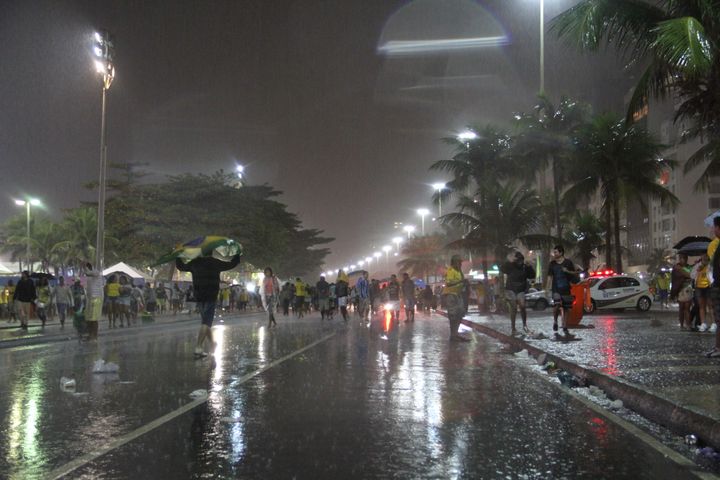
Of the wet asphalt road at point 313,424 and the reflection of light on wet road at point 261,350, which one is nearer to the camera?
the wet asphalt road at point 313,424

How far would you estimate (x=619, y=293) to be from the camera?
94.9 feet

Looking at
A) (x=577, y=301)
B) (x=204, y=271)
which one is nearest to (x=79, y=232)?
(x=204, y=271)

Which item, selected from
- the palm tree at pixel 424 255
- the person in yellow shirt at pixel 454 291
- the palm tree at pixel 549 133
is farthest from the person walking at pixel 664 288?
the palm tree at pixel 424 255

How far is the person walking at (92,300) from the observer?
16.7 meters

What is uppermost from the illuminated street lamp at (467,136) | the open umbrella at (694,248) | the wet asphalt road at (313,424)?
the illuminated street lamp at (467,136)

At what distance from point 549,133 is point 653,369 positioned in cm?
3073

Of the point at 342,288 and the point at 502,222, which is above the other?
the point at 502,222

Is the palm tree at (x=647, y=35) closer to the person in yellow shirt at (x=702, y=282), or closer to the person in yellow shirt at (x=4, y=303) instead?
the person in yellow shirt at (x=702, y=282)

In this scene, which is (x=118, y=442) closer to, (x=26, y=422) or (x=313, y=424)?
(x=26, y=422)

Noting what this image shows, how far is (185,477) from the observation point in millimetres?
4414

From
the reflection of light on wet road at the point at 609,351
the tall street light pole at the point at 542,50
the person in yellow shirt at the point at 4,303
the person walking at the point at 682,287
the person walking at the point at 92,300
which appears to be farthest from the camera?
the tall street light pole at the point at 542,50

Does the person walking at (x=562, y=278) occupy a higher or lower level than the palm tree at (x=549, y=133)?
lower

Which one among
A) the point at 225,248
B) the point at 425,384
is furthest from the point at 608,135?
the point at 425,384

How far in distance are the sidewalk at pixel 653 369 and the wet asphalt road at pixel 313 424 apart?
59 centimetres
